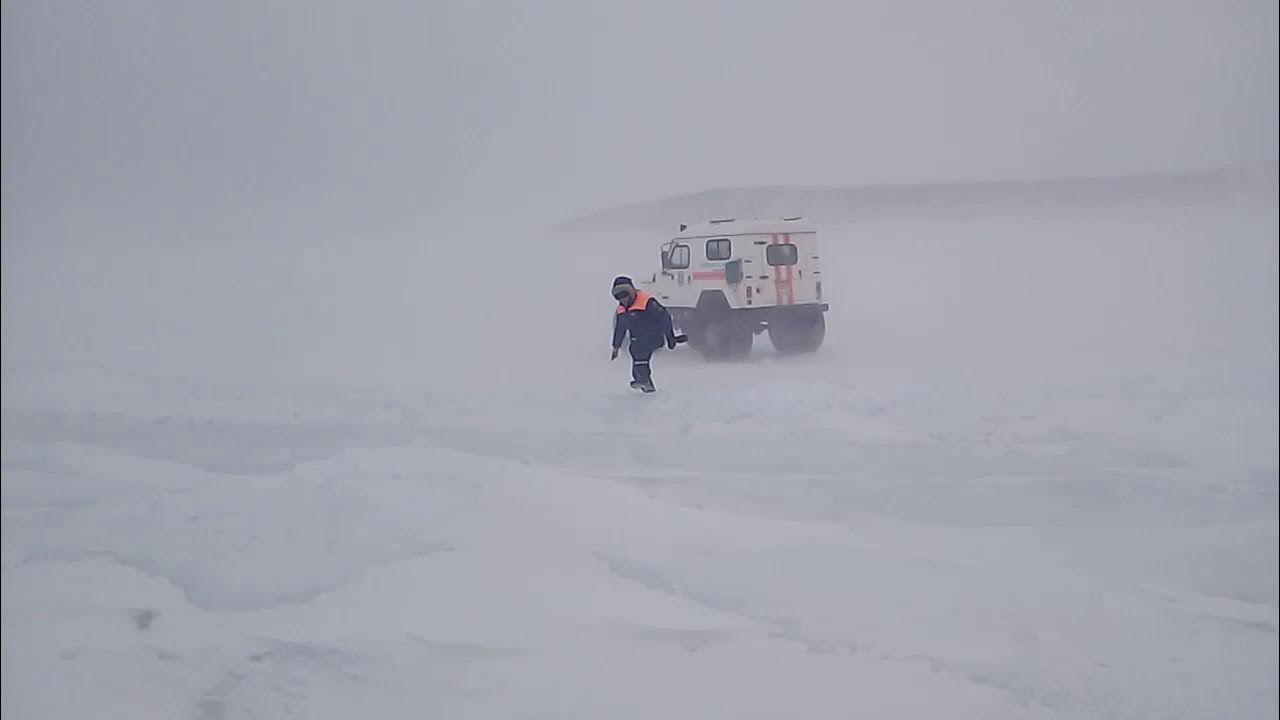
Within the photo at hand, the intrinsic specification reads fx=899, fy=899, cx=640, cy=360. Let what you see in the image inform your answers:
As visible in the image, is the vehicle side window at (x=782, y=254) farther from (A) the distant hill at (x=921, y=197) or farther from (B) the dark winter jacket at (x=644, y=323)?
(B) the dark winter jacket at (x=644, y=323)

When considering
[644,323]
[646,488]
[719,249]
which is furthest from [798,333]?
[646,488]

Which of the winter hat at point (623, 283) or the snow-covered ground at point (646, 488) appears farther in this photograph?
the winter hat at point (623, 283)

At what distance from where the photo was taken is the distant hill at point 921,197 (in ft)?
7.88

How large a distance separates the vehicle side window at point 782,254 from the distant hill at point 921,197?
90 millimetres

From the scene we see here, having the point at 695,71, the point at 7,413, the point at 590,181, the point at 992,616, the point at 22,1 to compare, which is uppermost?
the point at 22,1

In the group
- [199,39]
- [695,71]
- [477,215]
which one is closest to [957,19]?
[695,71]

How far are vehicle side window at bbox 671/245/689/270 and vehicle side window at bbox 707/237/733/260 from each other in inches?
2.4

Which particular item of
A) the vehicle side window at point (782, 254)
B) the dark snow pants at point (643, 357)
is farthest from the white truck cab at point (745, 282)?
the dark snow pants at point (643, 357)

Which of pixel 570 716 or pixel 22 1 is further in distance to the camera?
pixel 22 1

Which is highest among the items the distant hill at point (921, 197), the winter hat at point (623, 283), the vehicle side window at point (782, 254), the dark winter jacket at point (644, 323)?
the distant hill at point (921, 197)

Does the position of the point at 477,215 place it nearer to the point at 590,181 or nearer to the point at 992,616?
the point at 590,181

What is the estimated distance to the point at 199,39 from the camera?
2.35m

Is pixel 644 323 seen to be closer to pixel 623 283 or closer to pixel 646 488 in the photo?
pixel 623 283

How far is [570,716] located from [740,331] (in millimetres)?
1059
